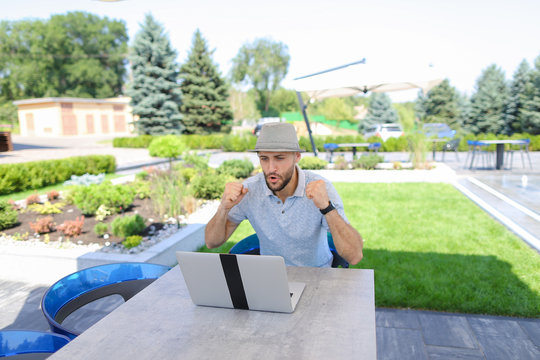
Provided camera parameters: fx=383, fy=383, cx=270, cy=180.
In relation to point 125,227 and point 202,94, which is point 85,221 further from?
point 202,94

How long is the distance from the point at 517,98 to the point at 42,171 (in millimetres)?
25836

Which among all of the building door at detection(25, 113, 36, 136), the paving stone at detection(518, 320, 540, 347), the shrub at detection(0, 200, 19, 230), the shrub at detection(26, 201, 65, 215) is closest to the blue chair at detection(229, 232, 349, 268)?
the paving stone at detection(518, 320, 540, 347)

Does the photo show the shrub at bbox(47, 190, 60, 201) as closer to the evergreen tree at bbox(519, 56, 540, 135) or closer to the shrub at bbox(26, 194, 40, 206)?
the shrub at bbox(26, 194, 40, 206)

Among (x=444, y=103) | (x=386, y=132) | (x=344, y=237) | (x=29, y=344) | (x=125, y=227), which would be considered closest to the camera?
(x=29, y=344)

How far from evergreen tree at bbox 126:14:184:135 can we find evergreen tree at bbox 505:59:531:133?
2103 cm

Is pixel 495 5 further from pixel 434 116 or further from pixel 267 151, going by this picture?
pixel 267 151

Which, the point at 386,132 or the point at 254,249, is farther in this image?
the point at 386,132

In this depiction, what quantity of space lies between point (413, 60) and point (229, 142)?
1304cm

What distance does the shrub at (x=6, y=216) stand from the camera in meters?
5.09

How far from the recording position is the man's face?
7.21ft

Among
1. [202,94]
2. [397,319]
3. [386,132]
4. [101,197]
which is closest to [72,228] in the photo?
[101,197]

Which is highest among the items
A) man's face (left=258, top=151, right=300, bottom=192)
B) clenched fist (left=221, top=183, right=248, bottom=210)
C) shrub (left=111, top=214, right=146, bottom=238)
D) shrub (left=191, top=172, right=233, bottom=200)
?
man's face (left=258, top=151, right=300, bottom=192)

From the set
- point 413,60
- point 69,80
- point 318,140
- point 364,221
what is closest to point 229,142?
point 318,140

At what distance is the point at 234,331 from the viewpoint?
1364 mm
